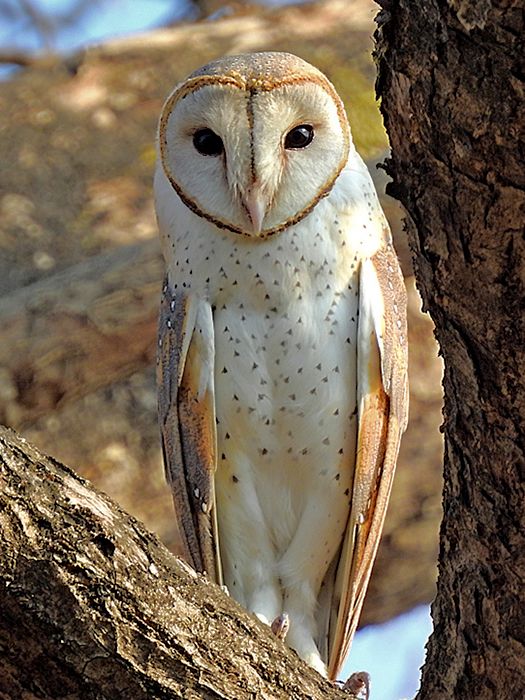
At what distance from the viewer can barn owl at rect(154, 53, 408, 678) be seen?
2.91 m

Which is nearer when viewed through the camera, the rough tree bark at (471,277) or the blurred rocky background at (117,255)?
the rough tree bark at (471,277)

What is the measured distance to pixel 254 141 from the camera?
2777 mm

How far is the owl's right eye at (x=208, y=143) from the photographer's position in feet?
9.51

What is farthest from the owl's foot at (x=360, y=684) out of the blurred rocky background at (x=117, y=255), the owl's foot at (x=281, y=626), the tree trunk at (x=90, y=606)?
the blurred rocky background at (x=117, y=255)

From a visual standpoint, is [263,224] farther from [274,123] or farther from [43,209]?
[43,209]

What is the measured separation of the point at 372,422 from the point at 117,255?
1749mm

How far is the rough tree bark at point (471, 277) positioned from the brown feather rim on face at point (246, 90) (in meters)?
1.06

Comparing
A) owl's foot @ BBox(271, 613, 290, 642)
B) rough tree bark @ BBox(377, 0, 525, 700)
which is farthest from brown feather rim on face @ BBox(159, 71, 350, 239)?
rough tree bark @ BBox(377, 0, 525, 700)

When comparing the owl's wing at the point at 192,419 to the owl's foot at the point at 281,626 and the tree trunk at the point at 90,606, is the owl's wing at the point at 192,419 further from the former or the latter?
the tree trunk at the point at 90,606

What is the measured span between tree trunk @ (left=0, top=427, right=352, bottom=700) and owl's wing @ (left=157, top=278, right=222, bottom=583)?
120 centimetres

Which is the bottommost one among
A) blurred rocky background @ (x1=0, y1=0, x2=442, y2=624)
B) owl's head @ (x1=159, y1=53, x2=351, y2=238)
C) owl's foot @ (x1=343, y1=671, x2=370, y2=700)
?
owl's foot @ (x1=343, y1=671, x2=370, y2=700)

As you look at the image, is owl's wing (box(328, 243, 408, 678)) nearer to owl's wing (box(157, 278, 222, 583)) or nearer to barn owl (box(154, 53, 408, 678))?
barn owl (box(154, 53, 408, 678))

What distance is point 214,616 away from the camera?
1809 mm

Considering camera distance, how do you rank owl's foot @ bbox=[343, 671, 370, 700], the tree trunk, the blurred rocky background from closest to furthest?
the tree trunk, owl's foot @ bbox=[343, 671, 370, 700], the blurred rocky background
